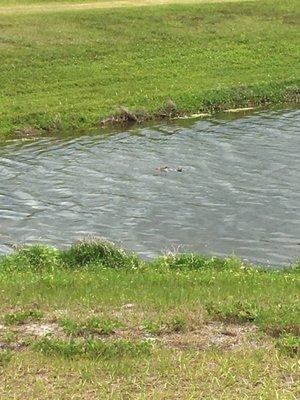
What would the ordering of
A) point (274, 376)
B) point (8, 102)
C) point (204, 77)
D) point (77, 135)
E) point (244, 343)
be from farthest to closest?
1. point (204, 77)
2. point (8, 102)
3. point (77, 135)
4. point (244, 343)
5. point (274, 376)

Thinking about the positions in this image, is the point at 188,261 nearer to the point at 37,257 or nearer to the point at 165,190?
the point at 37,257

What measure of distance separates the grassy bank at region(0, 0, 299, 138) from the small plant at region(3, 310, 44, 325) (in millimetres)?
18108

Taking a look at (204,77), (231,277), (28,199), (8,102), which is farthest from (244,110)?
(231,277)

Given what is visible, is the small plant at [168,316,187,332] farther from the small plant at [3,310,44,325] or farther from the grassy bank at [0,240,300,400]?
the small plant at [3,310,44,325]

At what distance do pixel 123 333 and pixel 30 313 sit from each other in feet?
5.10

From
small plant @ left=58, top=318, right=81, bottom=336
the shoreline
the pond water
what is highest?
small plant @ left=58, top=318, right=81, bottom=336

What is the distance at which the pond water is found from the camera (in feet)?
57.1

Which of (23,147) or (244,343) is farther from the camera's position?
(23,147)

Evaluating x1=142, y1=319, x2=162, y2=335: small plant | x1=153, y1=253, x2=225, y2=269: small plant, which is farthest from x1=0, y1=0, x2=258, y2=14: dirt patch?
x1=142, y1=319, x2=162, y2=335: small plant

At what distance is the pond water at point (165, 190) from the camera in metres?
17.4

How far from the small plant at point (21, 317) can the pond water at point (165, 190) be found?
6121mm

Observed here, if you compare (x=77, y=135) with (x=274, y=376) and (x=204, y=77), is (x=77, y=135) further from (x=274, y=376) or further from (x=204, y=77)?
(x=274, y=376)

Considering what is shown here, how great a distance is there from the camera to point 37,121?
1134 inches

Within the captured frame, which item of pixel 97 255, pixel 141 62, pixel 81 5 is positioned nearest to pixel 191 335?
pixel 97 255
